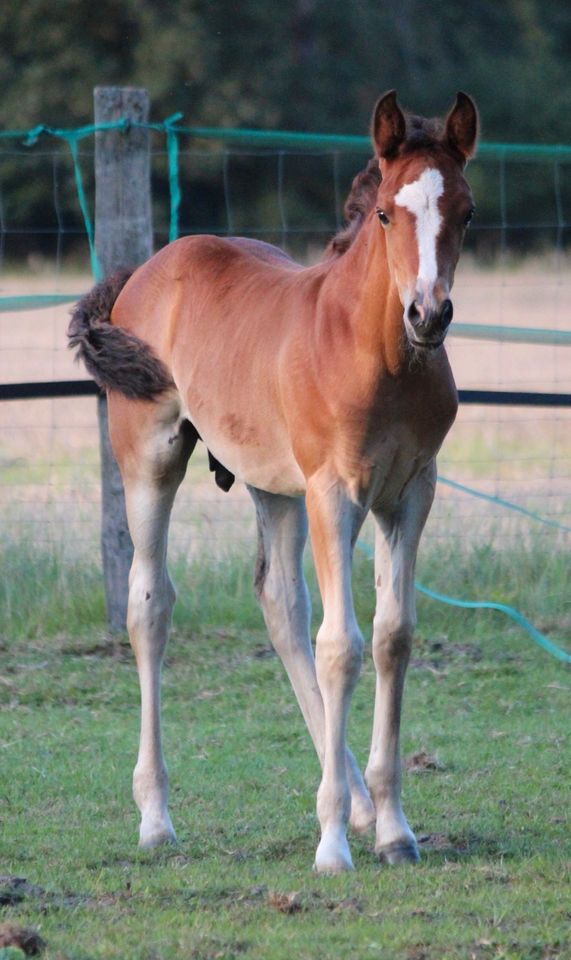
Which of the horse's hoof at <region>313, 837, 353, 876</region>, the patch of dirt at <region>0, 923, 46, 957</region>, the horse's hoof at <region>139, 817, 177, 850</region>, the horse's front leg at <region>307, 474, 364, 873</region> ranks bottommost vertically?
the horse's hoof at <region>139, 817, 177, 850</region>

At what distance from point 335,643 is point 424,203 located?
3.96 ft

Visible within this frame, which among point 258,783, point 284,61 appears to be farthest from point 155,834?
point 284,61

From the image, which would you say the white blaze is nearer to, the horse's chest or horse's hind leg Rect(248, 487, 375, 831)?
the horse's chest

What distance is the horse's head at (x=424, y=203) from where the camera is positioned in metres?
3.57

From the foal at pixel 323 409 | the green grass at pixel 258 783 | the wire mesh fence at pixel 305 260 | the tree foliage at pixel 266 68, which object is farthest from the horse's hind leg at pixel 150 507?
the tree foliage at pixel 266 68

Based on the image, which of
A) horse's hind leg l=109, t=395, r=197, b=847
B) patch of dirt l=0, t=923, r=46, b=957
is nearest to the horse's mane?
horse's hind leg l=109, t=395, r=197, b=847

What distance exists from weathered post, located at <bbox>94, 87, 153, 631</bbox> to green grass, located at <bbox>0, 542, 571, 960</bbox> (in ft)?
1.50

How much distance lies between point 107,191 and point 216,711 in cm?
246

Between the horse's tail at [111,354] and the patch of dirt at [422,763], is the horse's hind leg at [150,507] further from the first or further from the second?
the patch of dirt at [422,763]

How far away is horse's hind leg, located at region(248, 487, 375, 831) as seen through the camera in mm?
4777

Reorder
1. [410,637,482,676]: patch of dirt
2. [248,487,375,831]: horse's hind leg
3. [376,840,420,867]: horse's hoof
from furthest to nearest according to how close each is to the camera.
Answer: [410,637,482,676]: patch of dirt → [248,487,375,831]: horse's hind leg → [376,840,420,867]: horse's hoof

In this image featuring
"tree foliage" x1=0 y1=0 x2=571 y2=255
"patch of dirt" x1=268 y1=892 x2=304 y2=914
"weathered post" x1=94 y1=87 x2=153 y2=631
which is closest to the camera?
"patch of dirt" x1=268 y1=892 x2=304 y2=914

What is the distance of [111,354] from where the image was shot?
4.91 meters

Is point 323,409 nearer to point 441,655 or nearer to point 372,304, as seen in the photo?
point 372,304
